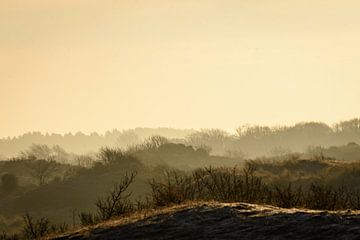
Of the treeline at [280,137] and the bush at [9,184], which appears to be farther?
the treeline at [280,137]

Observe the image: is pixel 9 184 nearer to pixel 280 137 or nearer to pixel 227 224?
pixel 227 224

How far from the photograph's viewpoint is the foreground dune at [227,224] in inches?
377

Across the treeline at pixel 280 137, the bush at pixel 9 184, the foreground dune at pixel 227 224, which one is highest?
the treeline at pixel 280 137

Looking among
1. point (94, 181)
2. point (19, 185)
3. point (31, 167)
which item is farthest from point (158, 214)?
point (31, 167)

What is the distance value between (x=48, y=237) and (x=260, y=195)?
5031 millimetres

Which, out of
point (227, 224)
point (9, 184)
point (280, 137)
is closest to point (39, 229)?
point (227, 224)

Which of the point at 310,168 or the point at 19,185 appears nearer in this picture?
the point at 310,168

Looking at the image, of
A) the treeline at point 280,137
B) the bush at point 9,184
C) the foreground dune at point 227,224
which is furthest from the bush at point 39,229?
the treeline at point 280,137

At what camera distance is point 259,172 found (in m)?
51.8

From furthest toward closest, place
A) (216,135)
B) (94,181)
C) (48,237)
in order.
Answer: (216,135) < (94,181) < (48,237)

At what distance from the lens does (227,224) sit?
34.4ft

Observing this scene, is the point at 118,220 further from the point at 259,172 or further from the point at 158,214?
the point at 259,172

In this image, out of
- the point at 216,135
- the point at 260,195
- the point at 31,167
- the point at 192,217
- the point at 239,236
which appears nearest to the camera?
the point at 239,236

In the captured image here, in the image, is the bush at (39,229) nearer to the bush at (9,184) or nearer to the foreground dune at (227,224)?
the foreground dune at (227,224)
